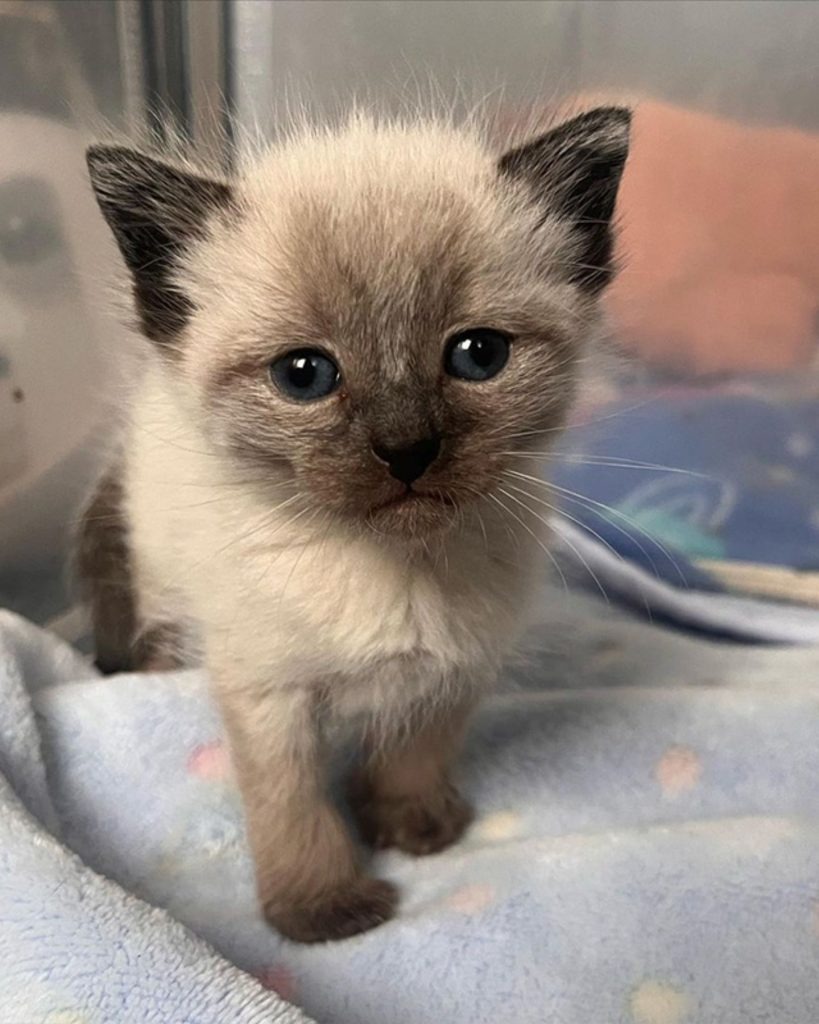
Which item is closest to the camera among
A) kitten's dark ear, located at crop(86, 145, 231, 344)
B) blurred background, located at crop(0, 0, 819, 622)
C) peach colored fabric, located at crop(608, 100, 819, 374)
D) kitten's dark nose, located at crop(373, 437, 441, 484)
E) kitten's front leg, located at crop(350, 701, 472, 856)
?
kitten's dark nose, located at crop(373, 437, 441, 484)

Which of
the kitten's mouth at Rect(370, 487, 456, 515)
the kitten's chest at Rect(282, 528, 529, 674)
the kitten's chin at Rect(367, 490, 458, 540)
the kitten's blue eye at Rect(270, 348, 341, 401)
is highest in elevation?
the kitten's blue eye at Rect(270, 348, 341, 401)

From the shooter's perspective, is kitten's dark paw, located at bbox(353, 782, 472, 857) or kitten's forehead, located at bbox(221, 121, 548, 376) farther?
kitten's dark paw, located at bbox(353, 782, 472, 857)

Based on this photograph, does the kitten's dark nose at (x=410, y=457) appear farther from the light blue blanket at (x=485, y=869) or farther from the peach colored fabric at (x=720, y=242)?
the peach colored fabric at (x=720, y=242)

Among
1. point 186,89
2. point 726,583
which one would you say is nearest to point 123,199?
point 186,89

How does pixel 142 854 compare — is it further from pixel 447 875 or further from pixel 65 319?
pixel 65 319

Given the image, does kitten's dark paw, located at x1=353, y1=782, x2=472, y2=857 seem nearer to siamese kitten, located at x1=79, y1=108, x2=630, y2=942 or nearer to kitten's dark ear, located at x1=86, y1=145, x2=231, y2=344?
siamese kitten, located at x1=79, y1=108, x2=630, y2=942

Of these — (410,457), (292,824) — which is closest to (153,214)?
(410,457)

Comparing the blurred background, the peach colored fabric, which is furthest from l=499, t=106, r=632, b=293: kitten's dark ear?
the peach colored fabric
